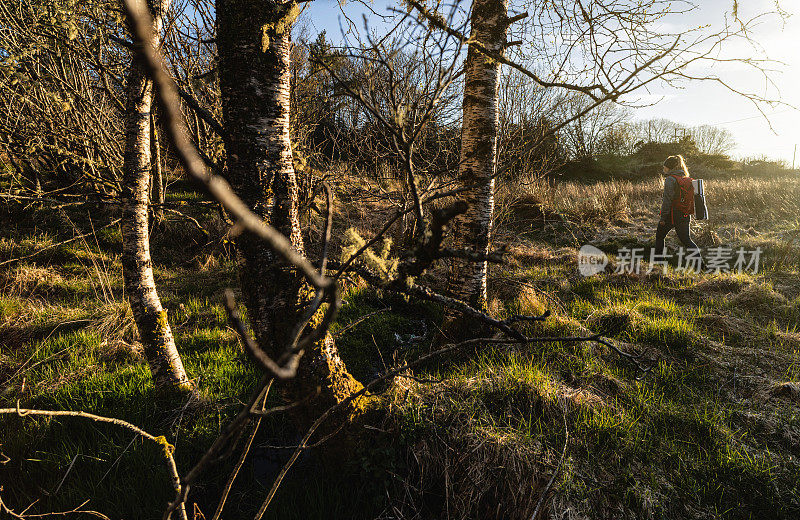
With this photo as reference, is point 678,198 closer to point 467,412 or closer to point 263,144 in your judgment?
point 467,412

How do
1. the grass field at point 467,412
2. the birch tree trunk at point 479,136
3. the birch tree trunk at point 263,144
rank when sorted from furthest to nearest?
the birch tree trunk at point 479,136, the grass field at point 467,412, the birch tree trunk at point 263,144

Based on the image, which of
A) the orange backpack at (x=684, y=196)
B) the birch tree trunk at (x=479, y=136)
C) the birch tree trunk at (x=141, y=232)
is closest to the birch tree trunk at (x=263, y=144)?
the birch tree trunk at (x=141, y=232)

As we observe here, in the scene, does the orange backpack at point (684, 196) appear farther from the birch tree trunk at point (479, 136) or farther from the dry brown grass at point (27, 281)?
the dry brown grass at point (27, 281)

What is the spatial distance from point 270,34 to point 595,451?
118 inches

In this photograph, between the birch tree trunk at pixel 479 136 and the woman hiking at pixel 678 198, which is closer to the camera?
the birch tree trunk at pixel 479 136

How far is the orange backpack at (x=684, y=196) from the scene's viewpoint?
250 inches

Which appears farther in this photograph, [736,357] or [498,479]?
[736,357]

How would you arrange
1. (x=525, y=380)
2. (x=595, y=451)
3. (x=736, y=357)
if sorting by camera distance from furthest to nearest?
(x=736, y=357)
(x=525, y=380)
(x=595, y=451)

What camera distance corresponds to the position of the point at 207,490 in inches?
86.2

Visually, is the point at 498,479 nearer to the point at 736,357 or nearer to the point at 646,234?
the point at 736,357

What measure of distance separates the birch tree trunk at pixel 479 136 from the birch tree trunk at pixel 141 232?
2.49 metres

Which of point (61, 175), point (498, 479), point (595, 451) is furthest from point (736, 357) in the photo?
point (61, 175)

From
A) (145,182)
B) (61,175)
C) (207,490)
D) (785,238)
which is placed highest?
(61,175)

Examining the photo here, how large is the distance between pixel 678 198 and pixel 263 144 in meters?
7.39
